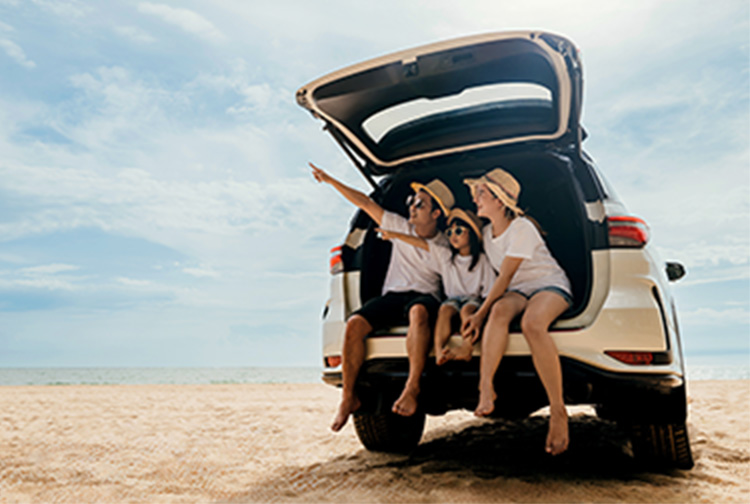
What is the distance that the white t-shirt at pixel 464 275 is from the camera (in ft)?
11.2

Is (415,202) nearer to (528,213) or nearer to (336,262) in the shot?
(336,262)

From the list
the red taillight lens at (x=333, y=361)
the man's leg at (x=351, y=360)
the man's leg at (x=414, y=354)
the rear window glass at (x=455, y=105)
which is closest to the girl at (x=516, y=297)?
the man's leg at (x=414, y=354)

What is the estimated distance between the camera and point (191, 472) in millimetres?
3730

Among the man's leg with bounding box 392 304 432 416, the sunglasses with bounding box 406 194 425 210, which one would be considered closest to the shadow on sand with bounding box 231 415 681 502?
the man's leg with bounding box 392 304 432 416

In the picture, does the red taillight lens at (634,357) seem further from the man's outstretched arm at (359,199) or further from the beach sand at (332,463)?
the man's outstretched arm at (359,199)

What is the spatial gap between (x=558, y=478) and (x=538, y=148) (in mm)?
1925

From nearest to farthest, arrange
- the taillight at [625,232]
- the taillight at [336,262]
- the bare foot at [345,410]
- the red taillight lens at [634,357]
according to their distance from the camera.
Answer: the red taillight lens at [634,357] → the taillight at [625,232] → the bare foot at [345,410] → the taillight at [336,262]

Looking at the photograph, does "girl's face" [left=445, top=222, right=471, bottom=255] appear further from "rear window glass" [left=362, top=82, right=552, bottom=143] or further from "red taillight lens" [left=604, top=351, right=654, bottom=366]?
"red taillight lens" [left=604, top=351, right=654, bottom=366]

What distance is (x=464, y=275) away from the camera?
3.45 meters

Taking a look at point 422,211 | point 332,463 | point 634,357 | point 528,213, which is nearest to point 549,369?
point 634,357

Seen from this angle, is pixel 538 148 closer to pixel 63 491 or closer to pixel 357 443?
pixel 357 443

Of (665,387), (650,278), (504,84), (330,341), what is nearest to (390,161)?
(504,84)

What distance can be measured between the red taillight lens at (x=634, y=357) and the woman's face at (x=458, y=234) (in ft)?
3.61

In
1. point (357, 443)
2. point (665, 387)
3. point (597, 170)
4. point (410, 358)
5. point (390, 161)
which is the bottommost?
point (357, 443)
